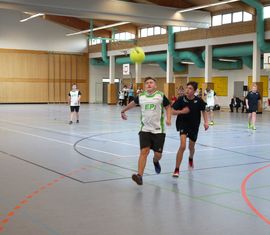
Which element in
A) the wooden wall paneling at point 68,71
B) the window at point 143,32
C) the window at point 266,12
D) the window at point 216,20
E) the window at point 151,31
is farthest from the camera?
the wooden wall paneling at point 68,71

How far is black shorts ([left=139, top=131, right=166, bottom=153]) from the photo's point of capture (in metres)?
7.57

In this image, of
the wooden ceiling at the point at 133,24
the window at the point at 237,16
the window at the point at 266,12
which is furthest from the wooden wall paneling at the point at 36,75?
the window at the point at 266,12

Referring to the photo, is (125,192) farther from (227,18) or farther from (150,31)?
(150,31)

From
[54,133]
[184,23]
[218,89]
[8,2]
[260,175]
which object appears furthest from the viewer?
[218,89]

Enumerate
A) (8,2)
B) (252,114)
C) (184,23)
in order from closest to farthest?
(252,114) < (8,2) < (184,23)

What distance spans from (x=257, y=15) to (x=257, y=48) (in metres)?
2.21

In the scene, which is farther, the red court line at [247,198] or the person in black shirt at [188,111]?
the person in black shirt at [188,111]

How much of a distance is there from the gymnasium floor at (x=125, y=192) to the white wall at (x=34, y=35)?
34.0 meters

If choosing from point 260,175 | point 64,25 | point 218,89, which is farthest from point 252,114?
point 64,25

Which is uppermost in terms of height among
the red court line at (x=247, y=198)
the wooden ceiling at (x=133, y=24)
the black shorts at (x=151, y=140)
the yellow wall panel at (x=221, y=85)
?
the wooden ceiling at (x=133, y=24)

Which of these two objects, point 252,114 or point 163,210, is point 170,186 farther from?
point 252,114

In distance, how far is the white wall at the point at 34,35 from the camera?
4403 cm

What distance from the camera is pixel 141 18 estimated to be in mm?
28578

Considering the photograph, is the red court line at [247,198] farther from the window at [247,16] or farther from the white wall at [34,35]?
the white wall at [34,35]
